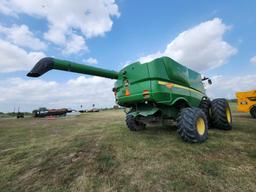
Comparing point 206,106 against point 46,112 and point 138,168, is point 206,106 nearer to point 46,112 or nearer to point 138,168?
point 138,168

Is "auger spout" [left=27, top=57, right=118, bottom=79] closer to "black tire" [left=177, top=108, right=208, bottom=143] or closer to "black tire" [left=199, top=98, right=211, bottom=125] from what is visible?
"black tire" [left=177, top=108, right=208, bottom=143]

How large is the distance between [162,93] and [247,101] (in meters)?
9.12

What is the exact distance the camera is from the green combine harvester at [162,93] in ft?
13.9

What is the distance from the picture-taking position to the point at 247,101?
10.4 meters

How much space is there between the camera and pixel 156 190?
222 cm

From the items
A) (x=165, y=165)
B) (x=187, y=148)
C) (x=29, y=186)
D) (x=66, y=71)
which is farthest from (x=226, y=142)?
(x=66, y=71)

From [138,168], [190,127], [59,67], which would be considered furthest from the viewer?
[59,67]

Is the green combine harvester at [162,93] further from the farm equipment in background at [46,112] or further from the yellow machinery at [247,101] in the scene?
the farm equipment in background at [46,112]

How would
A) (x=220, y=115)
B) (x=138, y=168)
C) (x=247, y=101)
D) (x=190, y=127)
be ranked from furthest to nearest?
1. (x=247, y=101)
2. (x=220, y=115)
3. (x=190, y=127)
4. (x=138, y=168)

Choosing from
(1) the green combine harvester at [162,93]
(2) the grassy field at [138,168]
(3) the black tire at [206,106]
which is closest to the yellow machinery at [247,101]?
(3) the black tire at [206,106]

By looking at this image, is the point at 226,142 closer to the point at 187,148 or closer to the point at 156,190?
the point at 187,148

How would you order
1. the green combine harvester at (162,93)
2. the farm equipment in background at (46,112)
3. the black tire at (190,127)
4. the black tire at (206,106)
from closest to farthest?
the black tire at (190,127)
the green combine harvester at (162,93)
the black tire at (206,106)
the farm equipment in background at (46,112)

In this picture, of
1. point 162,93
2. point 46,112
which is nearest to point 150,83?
point 162,93

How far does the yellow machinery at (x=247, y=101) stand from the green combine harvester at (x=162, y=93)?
5897mm
